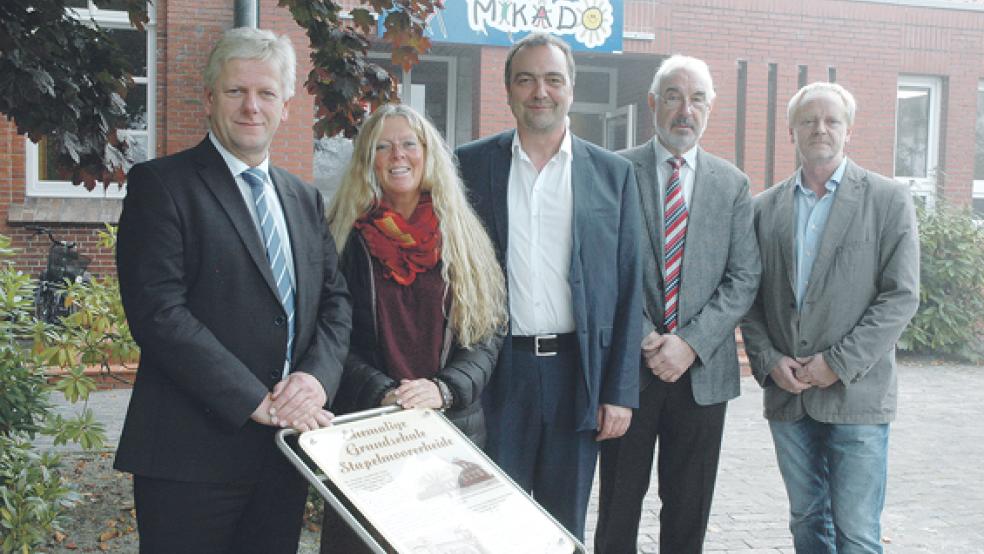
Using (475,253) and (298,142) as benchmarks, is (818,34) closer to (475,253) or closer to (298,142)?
(298,142)

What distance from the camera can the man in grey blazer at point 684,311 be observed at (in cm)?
356

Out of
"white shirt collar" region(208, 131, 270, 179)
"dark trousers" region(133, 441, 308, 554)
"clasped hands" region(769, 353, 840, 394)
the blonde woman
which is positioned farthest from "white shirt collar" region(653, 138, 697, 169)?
"dark trousers" region(133, 441, 308, 554)

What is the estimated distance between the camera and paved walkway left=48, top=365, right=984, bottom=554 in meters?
5.04

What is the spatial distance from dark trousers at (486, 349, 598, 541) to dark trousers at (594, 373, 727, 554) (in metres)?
0.35

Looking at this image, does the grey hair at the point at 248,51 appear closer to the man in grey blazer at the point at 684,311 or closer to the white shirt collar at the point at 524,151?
the white shirt collar at the point at 524,151

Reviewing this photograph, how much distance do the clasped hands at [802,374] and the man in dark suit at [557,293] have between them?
641 mm

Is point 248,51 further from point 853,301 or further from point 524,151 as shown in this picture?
point 853,301

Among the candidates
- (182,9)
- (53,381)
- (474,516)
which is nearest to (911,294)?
(474,516)

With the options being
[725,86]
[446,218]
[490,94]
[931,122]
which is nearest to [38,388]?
[446,218]

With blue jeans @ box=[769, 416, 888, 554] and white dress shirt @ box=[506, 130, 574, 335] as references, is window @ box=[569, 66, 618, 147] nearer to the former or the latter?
blue jeans @ box=[769, 416, 888, 554]

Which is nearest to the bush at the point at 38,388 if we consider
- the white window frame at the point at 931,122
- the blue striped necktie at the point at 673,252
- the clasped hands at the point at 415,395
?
the clasped hands at the point at 415,395

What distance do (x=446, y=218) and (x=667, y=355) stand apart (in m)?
1.08

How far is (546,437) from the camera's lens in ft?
10.9

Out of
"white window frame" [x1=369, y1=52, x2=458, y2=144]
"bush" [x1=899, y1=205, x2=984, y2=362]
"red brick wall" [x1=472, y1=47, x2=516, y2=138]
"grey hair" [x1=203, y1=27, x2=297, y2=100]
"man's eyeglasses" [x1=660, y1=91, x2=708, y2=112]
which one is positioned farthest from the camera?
"white window frame" [x1=369, y1=52, x2=458, y2=144]
